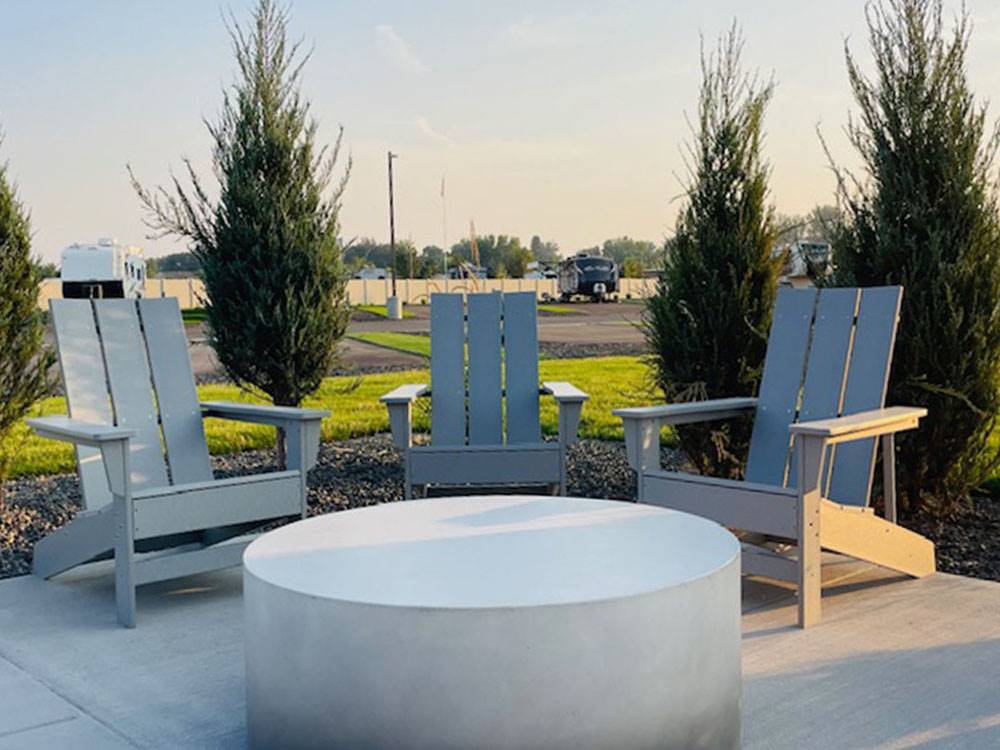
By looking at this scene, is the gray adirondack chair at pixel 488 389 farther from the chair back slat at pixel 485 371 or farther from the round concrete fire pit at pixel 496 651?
the round concrete fire pit at pixel 496 651

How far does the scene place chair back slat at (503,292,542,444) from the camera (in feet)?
17.0

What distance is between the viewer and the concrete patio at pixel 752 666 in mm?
2654

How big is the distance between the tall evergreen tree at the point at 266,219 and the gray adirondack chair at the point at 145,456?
141 centimetres

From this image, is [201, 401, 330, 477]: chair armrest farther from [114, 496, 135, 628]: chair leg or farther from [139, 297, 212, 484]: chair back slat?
[114, 496, 135, 628]: chair leg

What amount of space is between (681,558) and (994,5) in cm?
418

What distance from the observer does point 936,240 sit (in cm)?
491

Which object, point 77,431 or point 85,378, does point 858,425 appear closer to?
point 77,431

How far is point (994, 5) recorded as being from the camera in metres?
5.31

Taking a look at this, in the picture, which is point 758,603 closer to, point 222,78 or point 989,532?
point 989,532

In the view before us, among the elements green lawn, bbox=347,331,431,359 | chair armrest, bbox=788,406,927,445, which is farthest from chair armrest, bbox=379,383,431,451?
green lawn, bbox=347,331,431,359

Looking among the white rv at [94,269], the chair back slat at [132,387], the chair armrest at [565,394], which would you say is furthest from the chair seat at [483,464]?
the white rv at [94,269]

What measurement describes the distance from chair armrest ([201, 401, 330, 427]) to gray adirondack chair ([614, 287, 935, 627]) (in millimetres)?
1236

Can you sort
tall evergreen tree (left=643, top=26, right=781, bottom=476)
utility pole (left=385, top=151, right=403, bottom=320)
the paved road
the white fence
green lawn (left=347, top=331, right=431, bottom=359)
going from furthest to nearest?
1. the white fence
2. utility pole (left=385, top=151, right=403, bottom=320)
3. green lawn (left=347, top=331, right=431, bottom=359)
4. the paved road
5. tall evergreen tree (left=643, top=26, right=781, bottom=476)

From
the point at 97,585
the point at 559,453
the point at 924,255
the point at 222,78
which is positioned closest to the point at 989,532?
the point at 924,255
